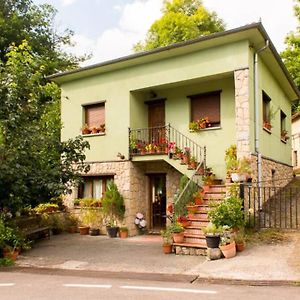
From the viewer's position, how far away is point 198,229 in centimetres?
1047

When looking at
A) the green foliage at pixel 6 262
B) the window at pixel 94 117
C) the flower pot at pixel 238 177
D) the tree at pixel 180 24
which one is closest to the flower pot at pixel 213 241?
the flower pot at pixel 238 177

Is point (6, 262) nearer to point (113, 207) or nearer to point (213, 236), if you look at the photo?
point (113, 207)

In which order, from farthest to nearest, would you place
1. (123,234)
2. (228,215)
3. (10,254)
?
1. (123,234)
2. (10,254)
3. (228,215)

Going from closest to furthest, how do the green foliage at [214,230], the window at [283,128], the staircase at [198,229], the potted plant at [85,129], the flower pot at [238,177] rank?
the green foliage at [214,230], the staircase at [198,229], the flower pot at [238,177], the potted plant at [85,129], the window at [283,128]

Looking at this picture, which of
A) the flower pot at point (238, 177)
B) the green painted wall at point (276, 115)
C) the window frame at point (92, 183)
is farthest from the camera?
the window frame at point (92, 183)

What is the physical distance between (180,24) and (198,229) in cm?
2271

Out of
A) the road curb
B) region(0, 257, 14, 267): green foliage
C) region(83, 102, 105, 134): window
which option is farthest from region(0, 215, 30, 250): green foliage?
region(83, 102, 105, 134): window

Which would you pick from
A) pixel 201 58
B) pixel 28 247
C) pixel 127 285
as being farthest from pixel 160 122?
pixel 127 285

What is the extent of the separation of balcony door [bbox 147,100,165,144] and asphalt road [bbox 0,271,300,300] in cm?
813

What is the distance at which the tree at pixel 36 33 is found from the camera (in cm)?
2561

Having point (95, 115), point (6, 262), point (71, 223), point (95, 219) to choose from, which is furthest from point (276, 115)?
point (6, 262)

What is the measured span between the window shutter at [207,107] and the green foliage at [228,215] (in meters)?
4.66

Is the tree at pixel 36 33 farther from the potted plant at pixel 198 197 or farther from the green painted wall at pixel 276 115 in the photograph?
the potted plant at pixel 198 197

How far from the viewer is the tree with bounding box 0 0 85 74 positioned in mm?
25609
